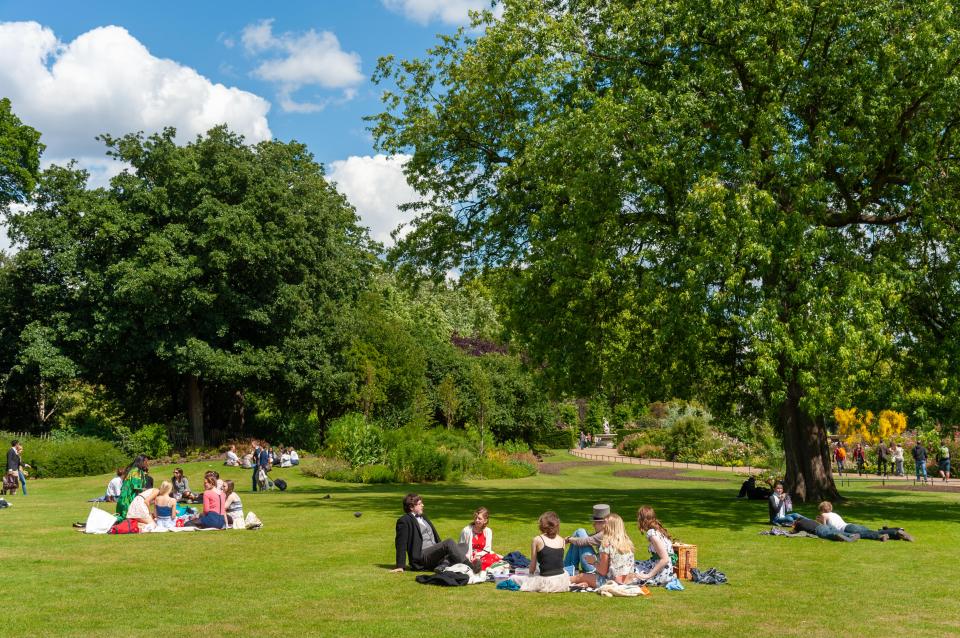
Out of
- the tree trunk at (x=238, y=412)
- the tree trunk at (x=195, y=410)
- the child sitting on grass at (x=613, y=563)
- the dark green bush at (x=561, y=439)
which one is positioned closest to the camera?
Result: the child sitting on grass at (x=613, y=563)

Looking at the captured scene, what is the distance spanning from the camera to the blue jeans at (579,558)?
12141 millimetres

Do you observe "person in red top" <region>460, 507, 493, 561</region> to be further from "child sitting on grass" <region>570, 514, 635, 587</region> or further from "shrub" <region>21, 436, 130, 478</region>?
"shrub" <region>21, 436, 130, 478</region>

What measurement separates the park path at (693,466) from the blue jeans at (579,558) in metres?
27.0

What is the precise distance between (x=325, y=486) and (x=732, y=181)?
62.3 ft

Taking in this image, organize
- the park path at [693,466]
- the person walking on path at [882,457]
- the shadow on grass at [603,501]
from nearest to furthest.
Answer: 1. the shadow on grass at [603,501]
2. the park path at [693,466]
3. the person walking on path at [882,457]

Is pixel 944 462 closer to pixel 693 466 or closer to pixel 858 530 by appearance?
pixel 693 466

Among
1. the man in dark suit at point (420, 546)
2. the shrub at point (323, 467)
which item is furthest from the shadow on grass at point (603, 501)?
the man in dark suit at point (420, 546)

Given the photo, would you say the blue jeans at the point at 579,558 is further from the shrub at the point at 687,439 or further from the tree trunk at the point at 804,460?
the shrub at the point at 687,439

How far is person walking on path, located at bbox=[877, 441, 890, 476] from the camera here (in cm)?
4127

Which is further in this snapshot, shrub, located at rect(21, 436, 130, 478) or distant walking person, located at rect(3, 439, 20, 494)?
shrub, located at rect(21, 436, 130, 478)

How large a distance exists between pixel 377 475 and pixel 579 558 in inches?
857

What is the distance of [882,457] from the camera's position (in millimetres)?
41625

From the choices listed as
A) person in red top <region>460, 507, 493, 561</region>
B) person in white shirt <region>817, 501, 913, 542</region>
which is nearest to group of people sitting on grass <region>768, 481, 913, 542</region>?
person in white shirt <region>817, 501, 913, 542</region>

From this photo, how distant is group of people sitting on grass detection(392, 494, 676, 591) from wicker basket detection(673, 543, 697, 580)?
118 mm
